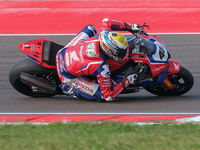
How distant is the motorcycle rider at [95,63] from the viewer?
503 cm

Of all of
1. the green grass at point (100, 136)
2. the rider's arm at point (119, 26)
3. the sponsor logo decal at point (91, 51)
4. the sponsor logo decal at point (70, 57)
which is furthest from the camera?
the rider's arm at point (119, 26)

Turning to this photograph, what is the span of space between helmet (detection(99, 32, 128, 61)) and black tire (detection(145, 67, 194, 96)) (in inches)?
45.6

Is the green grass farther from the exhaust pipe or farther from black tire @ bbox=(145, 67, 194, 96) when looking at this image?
black tire @ bbox=(145, 67, 194, 96)

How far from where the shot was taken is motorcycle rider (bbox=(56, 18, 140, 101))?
16.5ft

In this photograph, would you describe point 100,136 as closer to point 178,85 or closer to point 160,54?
point 160,54

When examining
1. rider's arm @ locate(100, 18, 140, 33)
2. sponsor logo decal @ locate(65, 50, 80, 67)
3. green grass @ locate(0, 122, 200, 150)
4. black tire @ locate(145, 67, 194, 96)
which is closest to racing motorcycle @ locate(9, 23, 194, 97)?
black tire @ locate(145, 67, 194, 96)

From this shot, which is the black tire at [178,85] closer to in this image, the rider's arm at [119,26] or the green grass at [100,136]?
the rider's arm at [119,26]

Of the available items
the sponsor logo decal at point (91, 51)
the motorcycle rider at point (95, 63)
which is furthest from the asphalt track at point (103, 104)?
the sponsor logo decal at point (91, 51)

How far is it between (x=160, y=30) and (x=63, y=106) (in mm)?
6754

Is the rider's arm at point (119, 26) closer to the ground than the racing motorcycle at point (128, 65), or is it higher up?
higher up

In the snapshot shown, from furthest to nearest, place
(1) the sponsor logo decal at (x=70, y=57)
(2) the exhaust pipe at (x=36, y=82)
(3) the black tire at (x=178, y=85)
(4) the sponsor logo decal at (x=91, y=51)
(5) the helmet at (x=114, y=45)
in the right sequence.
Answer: (3) the black tire at (x=178, y=85) → (2) the exhaust pipe at (x=36, y=82) → (1) the sponsor logo decal at (x=70, y=57) → (4) the sponsor logo decal at (x=91, y=51) → (5) the helmet at (x=114, y=45)

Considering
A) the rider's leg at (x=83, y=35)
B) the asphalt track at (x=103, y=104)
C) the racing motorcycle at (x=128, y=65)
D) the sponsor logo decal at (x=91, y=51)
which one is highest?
the rider's leg at (x=83, y=35)

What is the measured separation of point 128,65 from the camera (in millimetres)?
5477

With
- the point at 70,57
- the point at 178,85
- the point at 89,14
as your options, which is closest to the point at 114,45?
the point at 70,57
